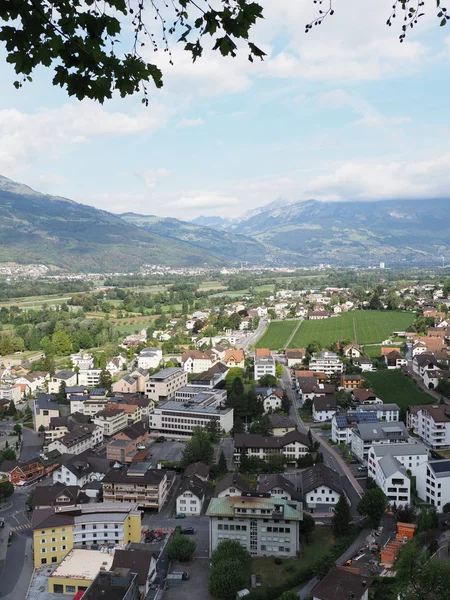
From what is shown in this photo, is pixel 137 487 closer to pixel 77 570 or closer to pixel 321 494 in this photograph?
pixel 77 570

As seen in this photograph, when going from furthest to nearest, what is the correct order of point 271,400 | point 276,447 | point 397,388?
point 397,388, point 271,400, point 276,447

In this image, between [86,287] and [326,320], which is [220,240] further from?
[326,320]

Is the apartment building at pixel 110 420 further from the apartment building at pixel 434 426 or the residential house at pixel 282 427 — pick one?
the apartment building at pixel 434 426

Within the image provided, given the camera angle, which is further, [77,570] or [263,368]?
[263,368]

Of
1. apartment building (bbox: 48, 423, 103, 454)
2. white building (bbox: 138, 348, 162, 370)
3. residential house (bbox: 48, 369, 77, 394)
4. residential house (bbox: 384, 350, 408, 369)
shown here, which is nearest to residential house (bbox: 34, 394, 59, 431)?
apartment building (bbox: 48, 423, 103, 454)

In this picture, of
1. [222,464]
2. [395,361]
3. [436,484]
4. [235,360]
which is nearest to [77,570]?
[222,464]

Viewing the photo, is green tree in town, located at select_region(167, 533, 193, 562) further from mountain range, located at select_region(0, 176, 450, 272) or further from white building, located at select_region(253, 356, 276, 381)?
mountain range, located at select_region(0, 176, 450, 272)

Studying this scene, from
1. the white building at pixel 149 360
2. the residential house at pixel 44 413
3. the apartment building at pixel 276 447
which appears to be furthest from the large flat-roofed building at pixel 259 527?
the white building at pixel 149 360
